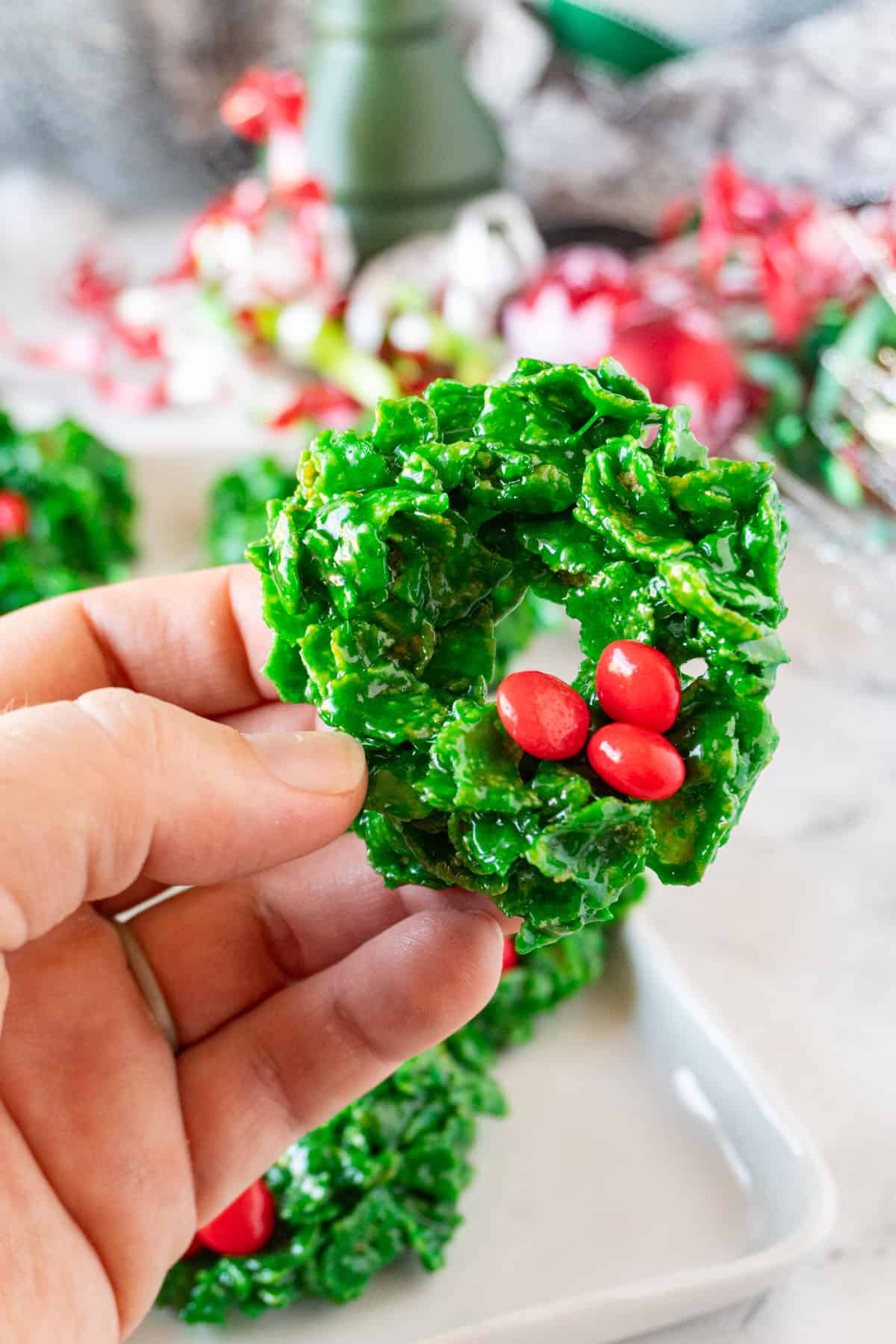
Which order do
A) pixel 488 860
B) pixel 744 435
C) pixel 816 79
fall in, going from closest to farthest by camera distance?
pixel 488 860 → pixel 744 435 → pixel 816 79

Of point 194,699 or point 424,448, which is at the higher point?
point 424,448

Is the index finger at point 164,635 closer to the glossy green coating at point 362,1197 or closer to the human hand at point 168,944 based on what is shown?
the human hand at point 168,944

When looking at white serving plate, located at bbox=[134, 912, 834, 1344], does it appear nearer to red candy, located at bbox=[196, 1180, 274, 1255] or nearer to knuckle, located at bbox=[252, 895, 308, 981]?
red candy, located at bbox=[196, 1180, 274, 1255]

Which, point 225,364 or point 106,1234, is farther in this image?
point 225,364

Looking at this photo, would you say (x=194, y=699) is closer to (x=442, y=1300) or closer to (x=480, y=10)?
(x=442, y=1300)

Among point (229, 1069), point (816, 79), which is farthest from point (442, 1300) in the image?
point (816, 79)

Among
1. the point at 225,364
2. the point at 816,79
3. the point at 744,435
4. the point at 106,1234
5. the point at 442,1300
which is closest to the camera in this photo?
the point at 106,1234

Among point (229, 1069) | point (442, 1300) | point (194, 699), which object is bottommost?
point (442, 1300)
